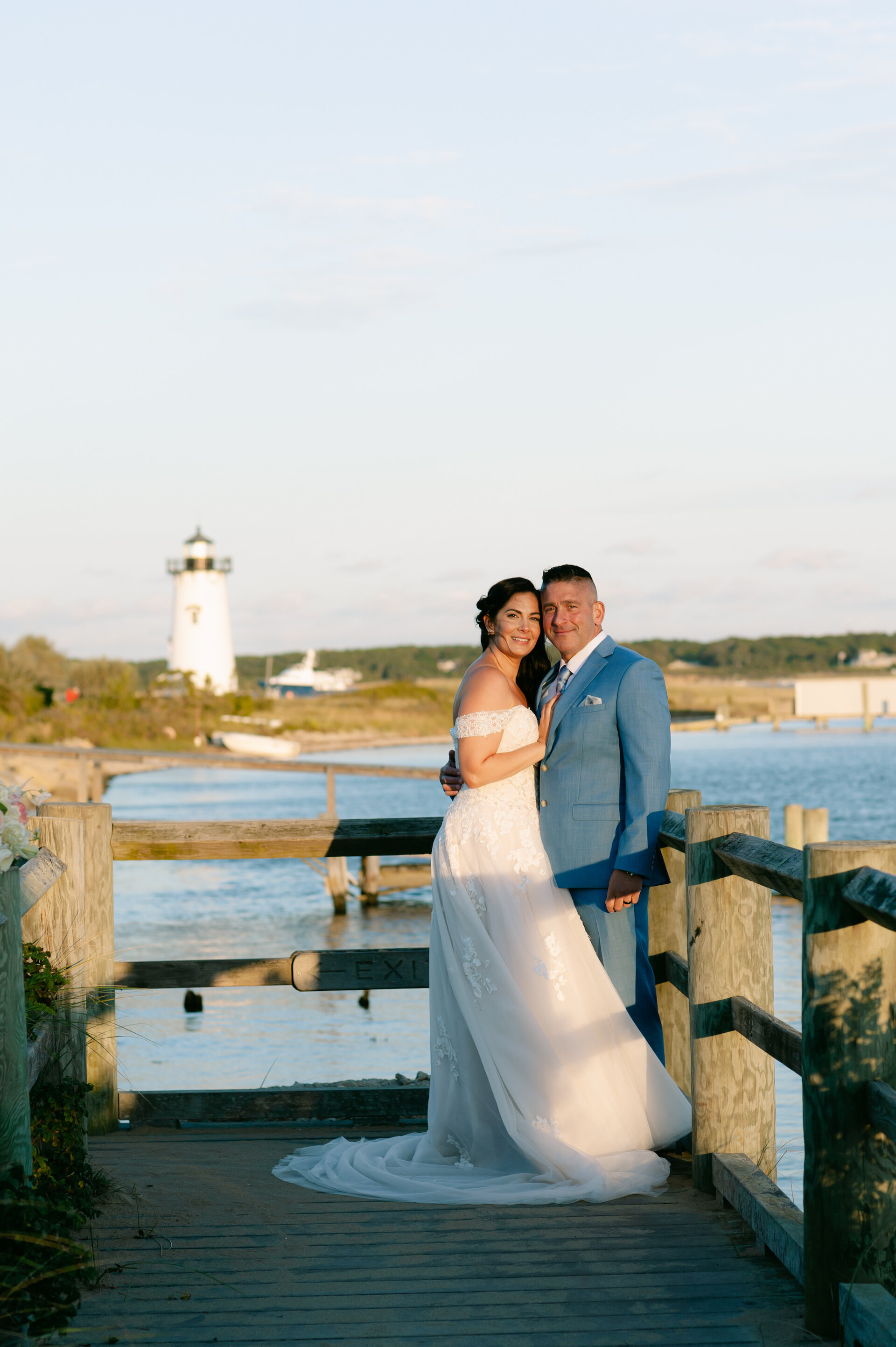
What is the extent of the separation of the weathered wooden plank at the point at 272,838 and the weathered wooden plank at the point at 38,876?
2.75 feet

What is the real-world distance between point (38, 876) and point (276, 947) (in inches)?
616

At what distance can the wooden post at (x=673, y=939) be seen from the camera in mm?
5141

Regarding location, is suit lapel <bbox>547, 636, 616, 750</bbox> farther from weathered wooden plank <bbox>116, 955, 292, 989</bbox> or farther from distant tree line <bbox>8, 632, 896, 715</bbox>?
distant tree line <bbox>8, 632, 896, 715</bbox>

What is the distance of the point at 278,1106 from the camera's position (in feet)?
17.9

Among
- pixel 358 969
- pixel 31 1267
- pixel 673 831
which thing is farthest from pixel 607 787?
pixel 31 1267

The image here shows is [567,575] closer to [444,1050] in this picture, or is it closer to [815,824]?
[444,1050]

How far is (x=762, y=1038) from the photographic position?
3898 mm

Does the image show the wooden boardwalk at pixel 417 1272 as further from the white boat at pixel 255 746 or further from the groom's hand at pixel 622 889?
the white boat at pixel 255 746

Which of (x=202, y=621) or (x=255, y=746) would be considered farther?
(x=202, y=621)

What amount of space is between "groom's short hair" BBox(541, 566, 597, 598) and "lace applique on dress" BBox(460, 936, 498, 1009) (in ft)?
4.60

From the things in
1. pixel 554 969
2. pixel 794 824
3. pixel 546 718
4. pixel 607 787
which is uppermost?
pixel 546 718

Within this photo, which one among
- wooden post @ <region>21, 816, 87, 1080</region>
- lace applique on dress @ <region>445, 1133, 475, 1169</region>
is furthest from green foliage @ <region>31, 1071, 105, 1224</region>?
lace applique on dress @ <region>445, 1133, 475, 1169</region>

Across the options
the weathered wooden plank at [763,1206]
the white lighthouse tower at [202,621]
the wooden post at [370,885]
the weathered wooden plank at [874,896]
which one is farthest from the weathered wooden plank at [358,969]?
the white lighthouse tower at [202,621]

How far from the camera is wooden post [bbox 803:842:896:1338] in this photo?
3045 millimetres
